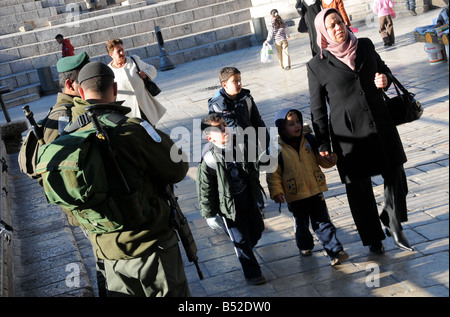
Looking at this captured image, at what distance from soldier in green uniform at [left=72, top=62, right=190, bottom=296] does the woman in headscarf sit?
1628 millimetres

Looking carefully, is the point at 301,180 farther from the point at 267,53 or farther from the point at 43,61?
the point at 43,61

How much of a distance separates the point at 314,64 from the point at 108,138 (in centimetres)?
210

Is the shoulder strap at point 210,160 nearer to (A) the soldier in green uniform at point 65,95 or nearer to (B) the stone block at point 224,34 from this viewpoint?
Answer: (A) the soldier in green uniform at point 65,95

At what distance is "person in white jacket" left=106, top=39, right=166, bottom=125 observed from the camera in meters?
7.67

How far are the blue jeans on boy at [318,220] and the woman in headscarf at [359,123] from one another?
0.21 m

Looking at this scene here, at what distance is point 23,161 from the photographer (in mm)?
4996

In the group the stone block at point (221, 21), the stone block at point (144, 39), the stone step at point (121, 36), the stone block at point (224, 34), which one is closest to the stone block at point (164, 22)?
the stone step at point (121, 36)

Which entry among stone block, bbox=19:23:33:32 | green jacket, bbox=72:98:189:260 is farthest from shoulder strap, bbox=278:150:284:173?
stone block, bbox=19:23:33:32

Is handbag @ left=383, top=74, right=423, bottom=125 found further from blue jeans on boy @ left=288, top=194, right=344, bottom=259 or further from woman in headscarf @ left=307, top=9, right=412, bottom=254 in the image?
blue jeans on boy @ left=288, top=194, right=344, bottom=259

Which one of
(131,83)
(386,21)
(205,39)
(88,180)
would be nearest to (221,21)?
(205,39)

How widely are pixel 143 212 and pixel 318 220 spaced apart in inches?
76.9

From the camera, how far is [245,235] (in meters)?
5.25
